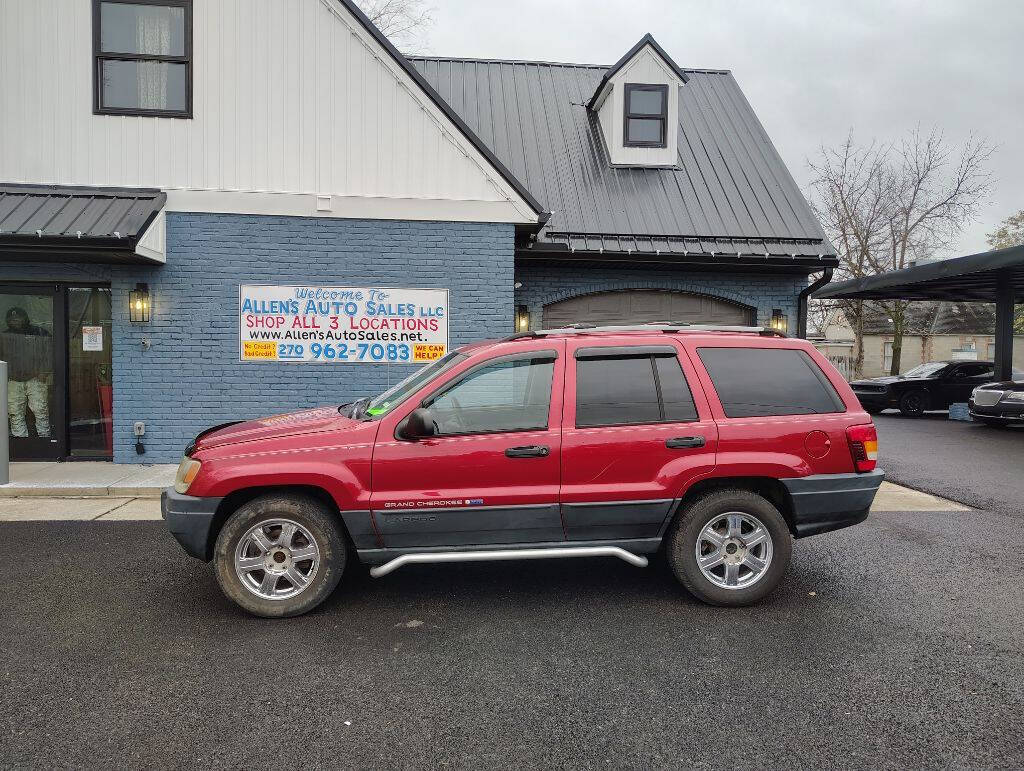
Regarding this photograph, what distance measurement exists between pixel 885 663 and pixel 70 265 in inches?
401

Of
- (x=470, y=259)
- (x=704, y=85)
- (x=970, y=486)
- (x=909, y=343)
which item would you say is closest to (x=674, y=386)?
(x=470, y=259)

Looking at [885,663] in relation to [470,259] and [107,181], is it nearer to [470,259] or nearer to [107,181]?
[470,259]

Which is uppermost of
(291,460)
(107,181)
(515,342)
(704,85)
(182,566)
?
(704,85)

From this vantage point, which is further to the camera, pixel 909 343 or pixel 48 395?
pixel 909 343

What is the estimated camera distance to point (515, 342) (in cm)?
458

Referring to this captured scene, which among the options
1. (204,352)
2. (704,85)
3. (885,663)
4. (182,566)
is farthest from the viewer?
(704,85)

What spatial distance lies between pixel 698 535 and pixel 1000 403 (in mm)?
14059

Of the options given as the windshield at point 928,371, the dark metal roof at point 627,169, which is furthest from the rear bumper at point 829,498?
the windshield at point 928,371

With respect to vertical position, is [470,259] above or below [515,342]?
above

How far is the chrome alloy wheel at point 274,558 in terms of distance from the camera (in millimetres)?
4172

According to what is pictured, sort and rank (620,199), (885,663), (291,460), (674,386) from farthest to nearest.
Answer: (620,199) → (674,386) → (291,460) → (885,663)

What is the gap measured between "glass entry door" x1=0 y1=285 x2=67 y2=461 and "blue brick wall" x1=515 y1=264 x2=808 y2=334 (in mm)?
6728

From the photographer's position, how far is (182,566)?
522 cm

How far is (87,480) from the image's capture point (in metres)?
8.15
